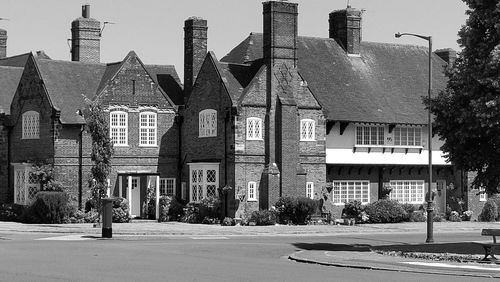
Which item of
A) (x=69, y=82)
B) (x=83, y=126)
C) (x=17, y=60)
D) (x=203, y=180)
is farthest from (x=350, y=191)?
(x=17, y=60)

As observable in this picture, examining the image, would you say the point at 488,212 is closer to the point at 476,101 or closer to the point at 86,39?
the point at 86,39

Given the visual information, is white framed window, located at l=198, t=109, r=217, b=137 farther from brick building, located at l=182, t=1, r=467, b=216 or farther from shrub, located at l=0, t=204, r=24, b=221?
shrub, located at l=0, t=204, r=24, b=221

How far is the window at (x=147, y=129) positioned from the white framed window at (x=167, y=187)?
6.92 feet

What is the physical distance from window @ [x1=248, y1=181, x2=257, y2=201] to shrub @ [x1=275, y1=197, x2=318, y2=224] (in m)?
1.26

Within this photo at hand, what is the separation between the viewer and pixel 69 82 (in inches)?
2025

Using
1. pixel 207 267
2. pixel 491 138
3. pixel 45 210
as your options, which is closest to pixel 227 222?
pixel 45 210

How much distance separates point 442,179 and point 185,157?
51.3ft

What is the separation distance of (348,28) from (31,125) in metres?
19.2

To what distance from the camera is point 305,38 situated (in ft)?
186

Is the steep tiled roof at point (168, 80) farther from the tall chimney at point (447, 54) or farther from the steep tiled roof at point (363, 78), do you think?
the tall chimney at point (447, 54)

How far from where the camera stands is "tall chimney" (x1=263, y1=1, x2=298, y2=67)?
49312 millimetres

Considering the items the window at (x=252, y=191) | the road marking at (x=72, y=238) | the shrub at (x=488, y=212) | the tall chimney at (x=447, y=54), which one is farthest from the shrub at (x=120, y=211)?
the tall chimney at (x=447, y=54)

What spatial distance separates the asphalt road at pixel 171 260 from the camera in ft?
71.3

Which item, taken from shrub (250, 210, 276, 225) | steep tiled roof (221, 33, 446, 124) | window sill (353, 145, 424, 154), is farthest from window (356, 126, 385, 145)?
shrub (250, 210, 276, 225)
